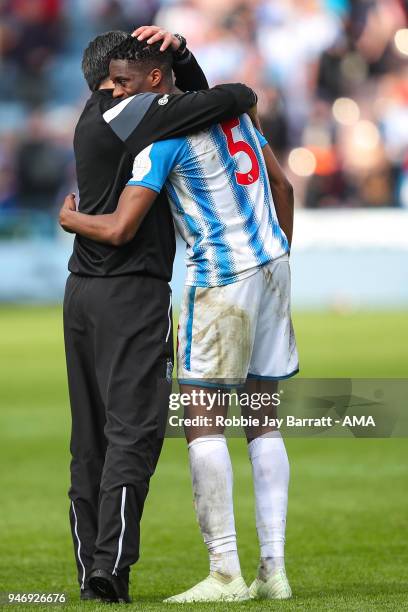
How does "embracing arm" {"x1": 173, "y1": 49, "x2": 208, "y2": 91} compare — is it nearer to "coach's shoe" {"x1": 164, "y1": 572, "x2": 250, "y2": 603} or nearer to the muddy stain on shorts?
the muddy stain on shorts

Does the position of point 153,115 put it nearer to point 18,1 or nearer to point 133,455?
point 133,455

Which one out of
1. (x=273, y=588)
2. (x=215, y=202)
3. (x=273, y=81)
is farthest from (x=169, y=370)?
(x=273, y=81)

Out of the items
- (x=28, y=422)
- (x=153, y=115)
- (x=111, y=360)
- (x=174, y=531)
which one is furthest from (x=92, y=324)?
(x=28, y=422)

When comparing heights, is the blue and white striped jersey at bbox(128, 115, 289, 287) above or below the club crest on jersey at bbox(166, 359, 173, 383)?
above

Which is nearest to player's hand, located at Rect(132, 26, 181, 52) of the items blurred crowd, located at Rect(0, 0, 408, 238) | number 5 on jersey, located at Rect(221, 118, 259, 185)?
number 5 on jersey, located at Rect(221, 118, 259, 185)

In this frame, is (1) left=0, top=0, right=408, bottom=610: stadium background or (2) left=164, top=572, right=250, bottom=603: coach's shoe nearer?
(2) left=164, top=572, right=250, bottom=603: coach's shoe

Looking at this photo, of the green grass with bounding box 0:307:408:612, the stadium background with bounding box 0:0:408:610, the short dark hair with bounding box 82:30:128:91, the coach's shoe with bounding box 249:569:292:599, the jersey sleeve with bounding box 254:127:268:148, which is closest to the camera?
the coach's shoe with bounding box 249:569:292:599

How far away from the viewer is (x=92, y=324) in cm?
430

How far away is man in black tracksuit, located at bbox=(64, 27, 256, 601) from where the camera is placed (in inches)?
164

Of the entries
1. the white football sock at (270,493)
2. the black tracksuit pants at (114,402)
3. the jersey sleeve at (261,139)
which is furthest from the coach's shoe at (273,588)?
the jersey sleeve at (261,139)

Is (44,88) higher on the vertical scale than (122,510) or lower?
higher

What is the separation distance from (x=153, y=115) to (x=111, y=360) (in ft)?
2.60

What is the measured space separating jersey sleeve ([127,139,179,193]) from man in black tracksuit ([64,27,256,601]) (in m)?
0.03

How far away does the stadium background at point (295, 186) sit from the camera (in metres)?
9.73
